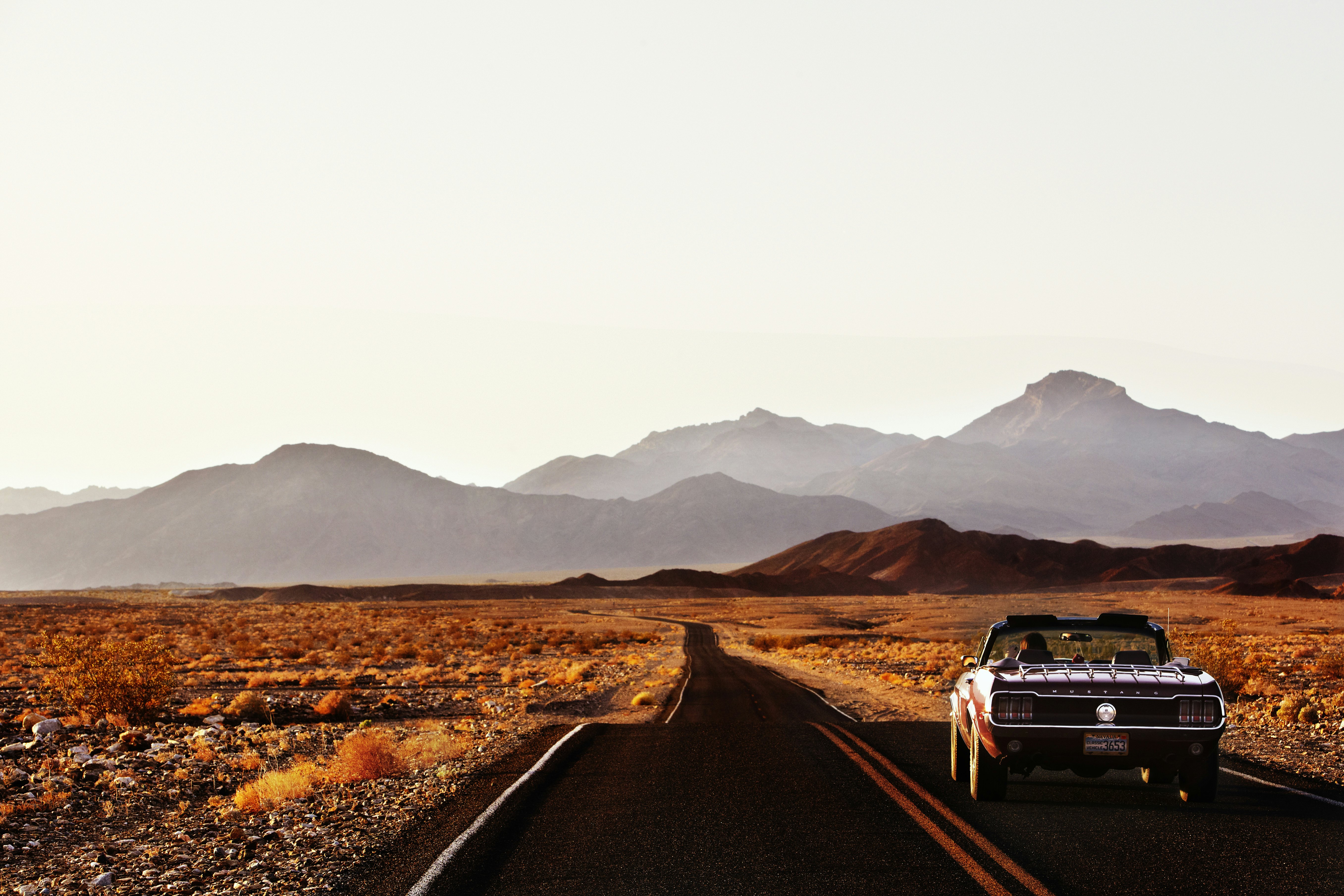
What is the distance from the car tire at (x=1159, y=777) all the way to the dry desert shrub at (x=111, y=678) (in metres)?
18.6

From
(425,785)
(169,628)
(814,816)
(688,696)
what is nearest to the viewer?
(814,816)

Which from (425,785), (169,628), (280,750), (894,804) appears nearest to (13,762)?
(280,750)

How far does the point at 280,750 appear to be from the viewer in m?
18.0

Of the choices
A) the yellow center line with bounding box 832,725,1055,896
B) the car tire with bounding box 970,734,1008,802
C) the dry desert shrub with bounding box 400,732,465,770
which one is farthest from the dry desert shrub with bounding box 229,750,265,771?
the car tire with bounding box 970,734,1008,802

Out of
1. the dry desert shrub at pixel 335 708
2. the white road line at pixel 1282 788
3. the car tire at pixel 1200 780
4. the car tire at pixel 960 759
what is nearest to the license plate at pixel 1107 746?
the car tire at pixel 1200 780

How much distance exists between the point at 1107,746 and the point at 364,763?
9.41m

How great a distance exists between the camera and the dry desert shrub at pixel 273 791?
1258cm

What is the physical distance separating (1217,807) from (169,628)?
212 ft

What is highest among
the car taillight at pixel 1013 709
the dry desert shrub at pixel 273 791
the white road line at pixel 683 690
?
the car taillight at pixel 1013 709

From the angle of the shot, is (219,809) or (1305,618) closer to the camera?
(219,809)

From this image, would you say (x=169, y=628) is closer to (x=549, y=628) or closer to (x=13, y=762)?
(x=549, y=628)

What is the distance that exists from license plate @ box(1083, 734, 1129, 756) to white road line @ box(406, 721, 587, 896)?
5.64 meters

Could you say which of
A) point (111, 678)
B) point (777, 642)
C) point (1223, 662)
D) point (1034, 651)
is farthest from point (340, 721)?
point (777, 642)

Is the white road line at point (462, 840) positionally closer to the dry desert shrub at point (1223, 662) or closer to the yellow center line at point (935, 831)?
the yellow center line at point (935, 831)
